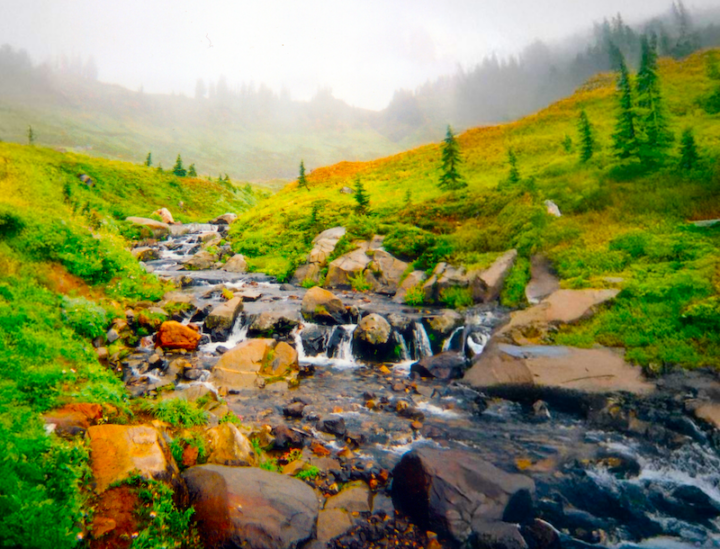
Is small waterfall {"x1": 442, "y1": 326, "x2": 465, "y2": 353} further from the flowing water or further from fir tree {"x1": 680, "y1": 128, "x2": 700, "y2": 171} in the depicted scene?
fir tree {"x1": 680, "y1": 128, "x2": 700, "y2": 171}

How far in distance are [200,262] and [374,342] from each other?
68.5 ft

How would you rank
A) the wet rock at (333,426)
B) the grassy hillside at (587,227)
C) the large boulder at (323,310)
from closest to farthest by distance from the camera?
the wet rock at (333,426)
the grassy hillside at (587,227)
the large boulder at (323,310)

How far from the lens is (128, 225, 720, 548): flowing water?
21.6 ft

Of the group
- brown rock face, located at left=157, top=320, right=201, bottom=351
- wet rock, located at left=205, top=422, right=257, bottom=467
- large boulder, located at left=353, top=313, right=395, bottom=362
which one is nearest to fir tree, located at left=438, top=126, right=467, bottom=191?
large boulder, located at left=353, top=313, right=395, bottom=362

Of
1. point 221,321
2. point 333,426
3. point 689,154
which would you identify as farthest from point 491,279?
point 689,154

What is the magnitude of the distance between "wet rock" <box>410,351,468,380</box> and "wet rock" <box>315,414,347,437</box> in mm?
Result: 4227

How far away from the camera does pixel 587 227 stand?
19.4 meters

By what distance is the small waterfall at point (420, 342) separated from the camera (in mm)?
14812

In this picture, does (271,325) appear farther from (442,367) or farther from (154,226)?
(154,226)

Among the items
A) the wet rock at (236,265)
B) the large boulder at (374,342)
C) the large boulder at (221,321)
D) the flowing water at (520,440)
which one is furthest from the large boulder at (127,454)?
the wet rock at (236,265)

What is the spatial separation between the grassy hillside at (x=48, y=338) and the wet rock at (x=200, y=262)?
9.20 m

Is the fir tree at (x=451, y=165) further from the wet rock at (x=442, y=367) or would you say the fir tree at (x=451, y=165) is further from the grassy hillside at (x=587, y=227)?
the wet rock at (x=442, y=367)

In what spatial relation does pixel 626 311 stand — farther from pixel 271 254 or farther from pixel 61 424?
pixel 271 254

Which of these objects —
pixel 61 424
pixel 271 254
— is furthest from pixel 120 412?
pixel 271 254
